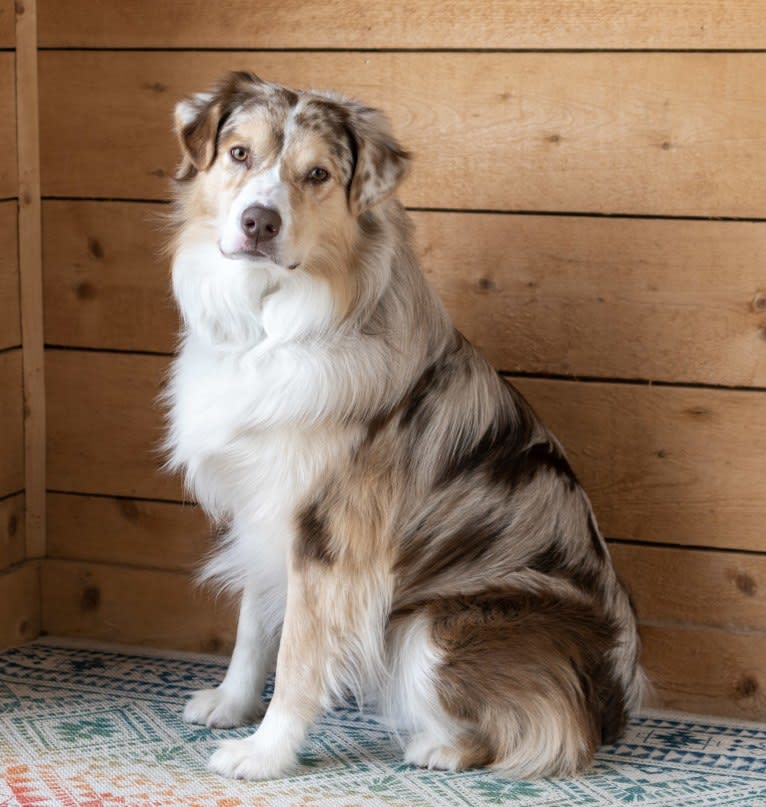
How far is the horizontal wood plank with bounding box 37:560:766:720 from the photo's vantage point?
2.79 meters

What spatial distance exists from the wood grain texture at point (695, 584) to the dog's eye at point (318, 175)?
1042 millimetres

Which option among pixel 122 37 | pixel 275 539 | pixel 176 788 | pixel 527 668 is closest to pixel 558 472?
pixel 527 668

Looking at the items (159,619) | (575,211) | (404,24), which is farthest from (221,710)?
(404,24)

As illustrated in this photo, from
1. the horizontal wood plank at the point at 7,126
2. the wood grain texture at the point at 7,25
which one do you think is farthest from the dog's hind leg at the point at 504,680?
the wood grain texture at the point at 7,25

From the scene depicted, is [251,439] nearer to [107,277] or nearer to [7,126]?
[107,277]

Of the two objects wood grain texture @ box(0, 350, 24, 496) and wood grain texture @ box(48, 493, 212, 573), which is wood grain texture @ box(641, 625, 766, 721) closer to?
wood grain texture @ box(48, 493, 212, 573)

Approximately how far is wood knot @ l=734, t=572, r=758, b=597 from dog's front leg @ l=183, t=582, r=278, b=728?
3.14ft

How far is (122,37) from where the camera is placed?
9.39 feet

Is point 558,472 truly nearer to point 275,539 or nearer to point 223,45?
point 275,539

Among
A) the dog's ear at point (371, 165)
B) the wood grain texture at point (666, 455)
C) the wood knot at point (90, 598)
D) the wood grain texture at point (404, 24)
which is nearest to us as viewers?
the dog's ear at point (371, 165)

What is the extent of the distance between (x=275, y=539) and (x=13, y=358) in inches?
37.3

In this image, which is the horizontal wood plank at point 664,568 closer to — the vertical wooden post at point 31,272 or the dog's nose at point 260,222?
the vertical wooden post at point 31,272

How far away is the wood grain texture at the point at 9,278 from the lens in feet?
9.52

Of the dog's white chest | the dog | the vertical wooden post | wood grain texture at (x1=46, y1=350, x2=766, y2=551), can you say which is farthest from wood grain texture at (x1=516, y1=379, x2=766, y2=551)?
the vertical wooden post
